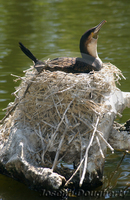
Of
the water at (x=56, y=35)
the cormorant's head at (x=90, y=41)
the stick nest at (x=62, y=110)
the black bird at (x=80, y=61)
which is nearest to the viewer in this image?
the stick nest at (x=62, y=110)

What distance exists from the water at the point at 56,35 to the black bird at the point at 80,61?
17.2 inches

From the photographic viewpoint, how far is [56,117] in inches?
149

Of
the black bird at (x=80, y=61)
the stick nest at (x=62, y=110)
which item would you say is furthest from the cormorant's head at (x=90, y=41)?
the stick nest at (x=62, y=110)

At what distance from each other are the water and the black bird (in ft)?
1.44

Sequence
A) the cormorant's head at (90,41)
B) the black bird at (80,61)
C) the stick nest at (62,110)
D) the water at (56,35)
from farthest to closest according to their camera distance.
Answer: the cormorant's head at (90,41)
the water at (56,35)
the black bird at (80,61)
the stick nest at (62,110)

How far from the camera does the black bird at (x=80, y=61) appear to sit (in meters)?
4.12

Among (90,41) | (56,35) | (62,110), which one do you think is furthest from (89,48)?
(56,35)

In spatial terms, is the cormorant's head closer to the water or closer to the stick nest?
the water

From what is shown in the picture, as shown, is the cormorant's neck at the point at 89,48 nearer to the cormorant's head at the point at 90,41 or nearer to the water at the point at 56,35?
the cormorant's head at the point at 90,41

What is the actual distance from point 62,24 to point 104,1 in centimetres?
521

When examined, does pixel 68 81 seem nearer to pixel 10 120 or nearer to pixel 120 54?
pixel 10 120

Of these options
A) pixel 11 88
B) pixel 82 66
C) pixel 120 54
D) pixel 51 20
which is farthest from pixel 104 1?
pixel 82 66

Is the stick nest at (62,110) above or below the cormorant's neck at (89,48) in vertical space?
below

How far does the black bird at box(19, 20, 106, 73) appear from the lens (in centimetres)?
412
